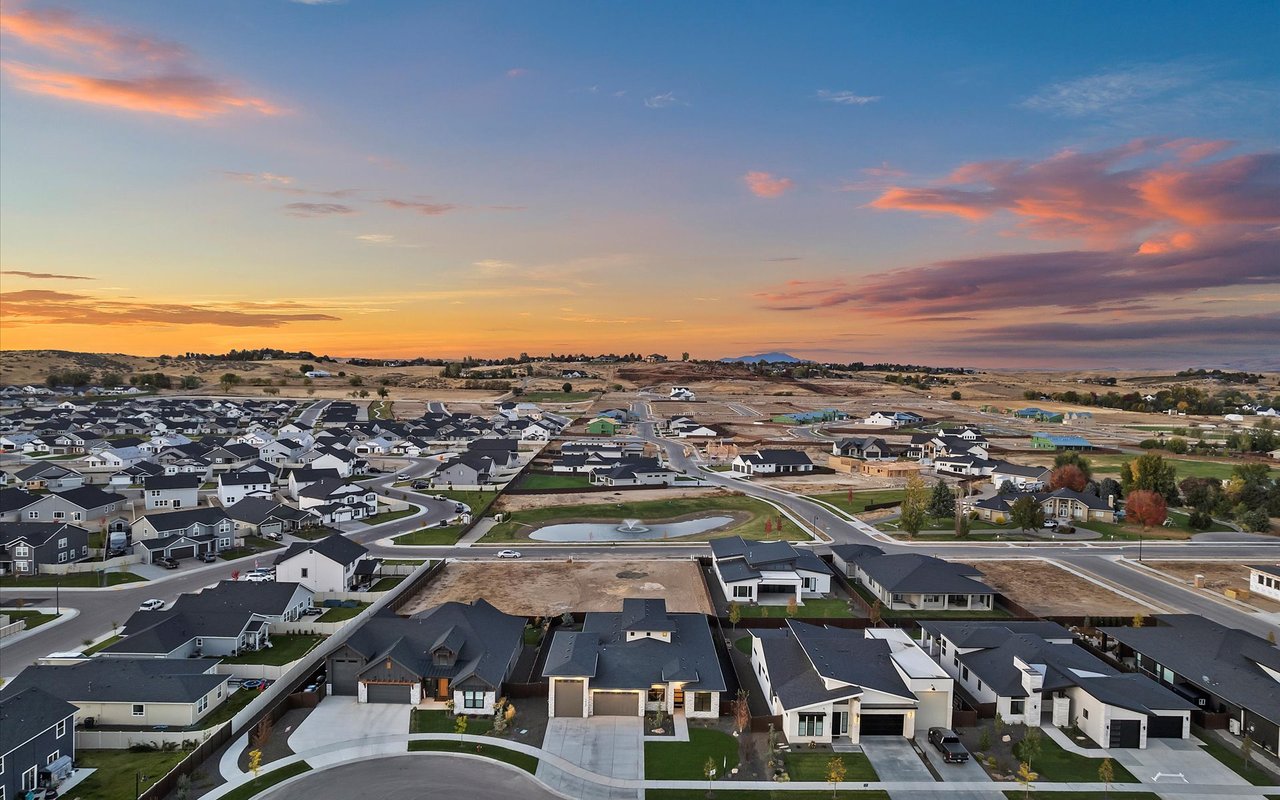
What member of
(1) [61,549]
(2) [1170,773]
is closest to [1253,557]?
(2) [1170,773]

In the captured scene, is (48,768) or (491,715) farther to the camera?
(491,715)

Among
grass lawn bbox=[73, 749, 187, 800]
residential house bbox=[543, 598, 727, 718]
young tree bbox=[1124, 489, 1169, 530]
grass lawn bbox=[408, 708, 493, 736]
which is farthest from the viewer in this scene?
young tree bbox=[1124, 489, 1169, 530]

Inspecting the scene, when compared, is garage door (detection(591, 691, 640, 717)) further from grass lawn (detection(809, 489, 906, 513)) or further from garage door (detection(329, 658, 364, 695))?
grass lawn (detection(809, 489, 906, 513))

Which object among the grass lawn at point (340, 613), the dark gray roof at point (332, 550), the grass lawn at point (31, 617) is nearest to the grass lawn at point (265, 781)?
the grass lawn at point (340, 613)

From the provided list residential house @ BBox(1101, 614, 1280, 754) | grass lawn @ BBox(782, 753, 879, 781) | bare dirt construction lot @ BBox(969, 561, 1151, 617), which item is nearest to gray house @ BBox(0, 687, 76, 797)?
grass lawn @ BBox(782, 753, 879, 781)

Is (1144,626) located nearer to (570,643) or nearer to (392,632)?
(570,643)

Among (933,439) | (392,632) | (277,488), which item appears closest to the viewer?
(392,632)
